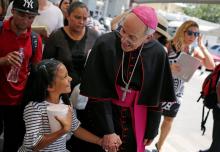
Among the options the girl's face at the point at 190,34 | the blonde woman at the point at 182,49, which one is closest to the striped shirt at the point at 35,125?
the blonde woman at the point at 182,49

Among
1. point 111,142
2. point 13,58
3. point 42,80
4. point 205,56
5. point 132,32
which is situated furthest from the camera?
point 205,56

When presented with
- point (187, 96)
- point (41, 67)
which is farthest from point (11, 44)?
point (187, 96)

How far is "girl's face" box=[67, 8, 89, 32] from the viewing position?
3121mm

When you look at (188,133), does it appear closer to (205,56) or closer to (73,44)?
(205,56)

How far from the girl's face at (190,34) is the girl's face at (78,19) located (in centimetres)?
165

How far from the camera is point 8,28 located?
275 cm

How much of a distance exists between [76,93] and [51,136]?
0.72 meters

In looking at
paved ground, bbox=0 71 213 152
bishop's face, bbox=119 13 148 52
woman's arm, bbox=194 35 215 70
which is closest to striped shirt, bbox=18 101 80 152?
bishop's face, bbox=119 13 148 52

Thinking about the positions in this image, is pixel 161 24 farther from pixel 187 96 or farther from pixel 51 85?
pixel 187 96

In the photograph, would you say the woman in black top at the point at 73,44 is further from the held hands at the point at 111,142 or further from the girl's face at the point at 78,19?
the held hands at the point at 111,142

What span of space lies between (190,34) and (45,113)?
101 inches

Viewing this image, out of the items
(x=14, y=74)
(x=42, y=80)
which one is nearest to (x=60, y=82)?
(x=42, y=80)

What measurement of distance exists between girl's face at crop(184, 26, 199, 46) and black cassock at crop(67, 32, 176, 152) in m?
2.14

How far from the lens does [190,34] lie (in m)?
4.39
